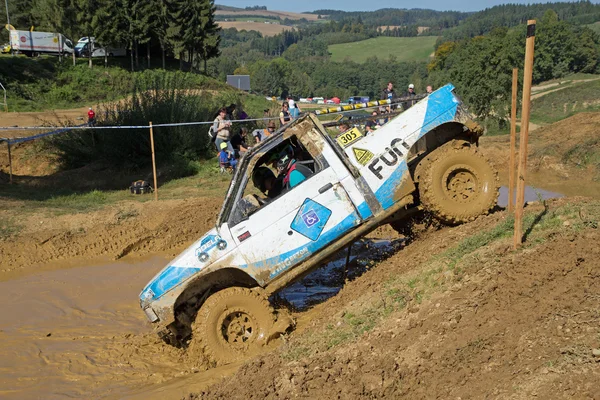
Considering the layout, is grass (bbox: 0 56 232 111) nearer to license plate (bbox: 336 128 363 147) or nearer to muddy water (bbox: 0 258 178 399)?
muddy water (bbox: 0 258 178 399)

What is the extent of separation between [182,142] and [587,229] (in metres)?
14.2

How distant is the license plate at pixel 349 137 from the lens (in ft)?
22.9

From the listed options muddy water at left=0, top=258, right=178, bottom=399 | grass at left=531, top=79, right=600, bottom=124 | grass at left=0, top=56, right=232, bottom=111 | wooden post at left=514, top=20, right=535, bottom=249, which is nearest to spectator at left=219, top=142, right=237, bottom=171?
muddy water at left=0, top=258, right=178, bottom=399

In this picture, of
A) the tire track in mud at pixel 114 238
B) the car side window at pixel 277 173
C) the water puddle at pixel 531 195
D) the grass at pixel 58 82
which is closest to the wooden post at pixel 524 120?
the car side window at pixel 277 173

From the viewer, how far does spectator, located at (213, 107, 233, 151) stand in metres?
13.7

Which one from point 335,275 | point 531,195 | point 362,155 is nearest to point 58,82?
point 531,195

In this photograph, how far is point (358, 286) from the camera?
707 centimetres

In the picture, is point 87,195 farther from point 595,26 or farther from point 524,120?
point 595,26

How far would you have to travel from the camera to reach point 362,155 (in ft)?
22.6

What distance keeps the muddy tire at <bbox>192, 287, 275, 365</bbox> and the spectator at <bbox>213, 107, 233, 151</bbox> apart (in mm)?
7730

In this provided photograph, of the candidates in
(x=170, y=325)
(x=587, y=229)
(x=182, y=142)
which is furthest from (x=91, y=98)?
(x=587, y=229)

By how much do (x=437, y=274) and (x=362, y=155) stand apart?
169cm

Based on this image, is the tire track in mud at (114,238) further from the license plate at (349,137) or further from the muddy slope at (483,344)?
the muddy slope at (483,344)

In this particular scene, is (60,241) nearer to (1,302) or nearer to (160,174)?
(1,302)
